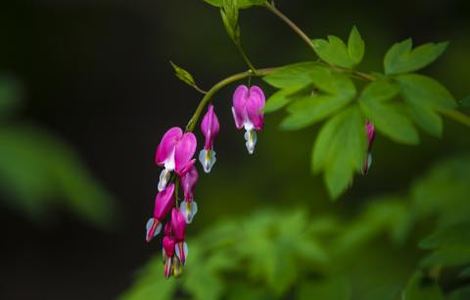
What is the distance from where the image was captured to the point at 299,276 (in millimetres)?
2529

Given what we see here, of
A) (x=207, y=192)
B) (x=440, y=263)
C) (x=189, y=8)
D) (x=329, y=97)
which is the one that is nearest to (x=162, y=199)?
(x=329, y=97)

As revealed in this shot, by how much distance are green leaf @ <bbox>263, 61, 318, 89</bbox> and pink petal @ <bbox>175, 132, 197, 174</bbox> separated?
23cm

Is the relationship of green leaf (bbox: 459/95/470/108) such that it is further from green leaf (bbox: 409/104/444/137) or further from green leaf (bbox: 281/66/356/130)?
green leaf (bbox: 281/66/356/130)

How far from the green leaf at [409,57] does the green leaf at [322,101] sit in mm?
124

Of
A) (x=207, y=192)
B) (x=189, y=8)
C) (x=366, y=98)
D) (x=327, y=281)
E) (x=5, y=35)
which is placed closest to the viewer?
(x=366, y=98)

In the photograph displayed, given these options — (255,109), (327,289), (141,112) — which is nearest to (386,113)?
(255,109)

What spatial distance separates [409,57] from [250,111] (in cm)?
39

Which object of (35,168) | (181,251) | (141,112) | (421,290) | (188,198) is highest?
(188,198)

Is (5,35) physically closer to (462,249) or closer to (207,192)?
(207,192)

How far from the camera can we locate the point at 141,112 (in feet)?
29.9

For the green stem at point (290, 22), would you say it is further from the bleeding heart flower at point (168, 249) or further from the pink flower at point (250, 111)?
the bleeding heart flower at point (168, 249)

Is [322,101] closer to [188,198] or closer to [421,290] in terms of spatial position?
[188,198]

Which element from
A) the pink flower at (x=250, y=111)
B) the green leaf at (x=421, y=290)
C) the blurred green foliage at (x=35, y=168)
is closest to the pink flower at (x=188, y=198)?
the pink flower at (x=250, y=111)

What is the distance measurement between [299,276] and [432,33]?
17.2 ft
